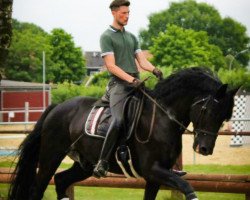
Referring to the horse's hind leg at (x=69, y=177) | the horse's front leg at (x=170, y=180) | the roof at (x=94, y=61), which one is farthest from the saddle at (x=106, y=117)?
the roof at (x=94, y=61)

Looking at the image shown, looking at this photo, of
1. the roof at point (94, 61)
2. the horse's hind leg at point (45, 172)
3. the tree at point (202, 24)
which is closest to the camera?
the horse's hind leg at point (45, 172)

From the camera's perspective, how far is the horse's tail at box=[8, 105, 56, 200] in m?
8.09

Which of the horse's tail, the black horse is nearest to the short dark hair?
the black horse

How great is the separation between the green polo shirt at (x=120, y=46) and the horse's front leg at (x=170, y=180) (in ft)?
4.16

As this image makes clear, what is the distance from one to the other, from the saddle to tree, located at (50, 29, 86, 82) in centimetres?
8205

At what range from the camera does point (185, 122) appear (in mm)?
6895

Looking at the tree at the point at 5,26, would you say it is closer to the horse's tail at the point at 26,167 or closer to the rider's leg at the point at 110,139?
the horse's tail at the point at 26,167

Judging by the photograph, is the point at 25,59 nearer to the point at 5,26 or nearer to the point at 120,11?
the point at 5,26

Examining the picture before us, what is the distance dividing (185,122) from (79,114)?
1.47 meters

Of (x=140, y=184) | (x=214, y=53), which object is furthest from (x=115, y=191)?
(x=214, y=53)

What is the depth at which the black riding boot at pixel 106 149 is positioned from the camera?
22.9ft

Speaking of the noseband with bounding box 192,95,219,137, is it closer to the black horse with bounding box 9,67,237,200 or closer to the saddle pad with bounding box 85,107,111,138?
the black horse with bounding box 9,67,237,200

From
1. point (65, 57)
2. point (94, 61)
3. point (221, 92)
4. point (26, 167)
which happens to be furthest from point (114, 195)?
point (94, 61)

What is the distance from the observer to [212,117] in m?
6.56
